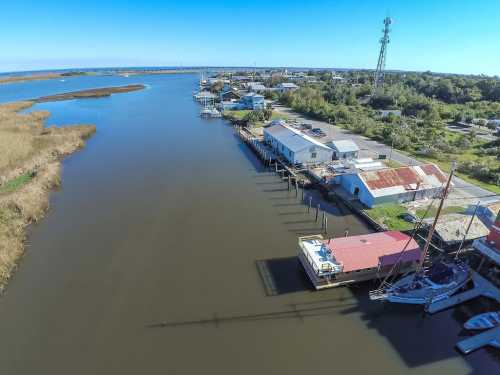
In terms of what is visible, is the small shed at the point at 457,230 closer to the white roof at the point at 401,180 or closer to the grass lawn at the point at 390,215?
the grass lawn at the point at 390,215

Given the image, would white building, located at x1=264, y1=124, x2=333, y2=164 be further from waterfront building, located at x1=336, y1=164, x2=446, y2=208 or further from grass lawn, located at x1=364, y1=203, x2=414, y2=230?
grass lawn, located at x1=364, y1=203, x2=414, y2=230

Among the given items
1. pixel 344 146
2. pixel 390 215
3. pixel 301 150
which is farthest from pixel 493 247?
pixel 344 146

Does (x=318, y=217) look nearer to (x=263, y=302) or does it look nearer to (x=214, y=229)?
(x=214, y=229)

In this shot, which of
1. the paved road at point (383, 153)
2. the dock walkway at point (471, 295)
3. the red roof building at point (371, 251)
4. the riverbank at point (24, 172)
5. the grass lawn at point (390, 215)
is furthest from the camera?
the paved road at point (383, 153)

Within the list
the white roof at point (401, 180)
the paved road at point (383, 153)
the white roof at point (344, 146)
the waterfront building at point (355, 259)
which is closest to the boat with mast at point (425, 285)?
the waterfront building at point (355, 259)

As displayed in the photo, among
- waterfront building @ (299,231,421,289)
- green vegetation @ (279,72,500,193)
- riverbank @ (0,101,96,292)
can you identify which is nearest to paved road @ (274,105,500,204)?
green vegetation @ (279,72,500,193)

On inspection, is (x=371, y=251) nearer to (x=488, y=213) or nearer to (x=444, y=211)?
(x=488, y=213)

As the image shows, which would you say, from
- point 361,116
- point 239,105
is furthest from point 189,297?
point 239,105
